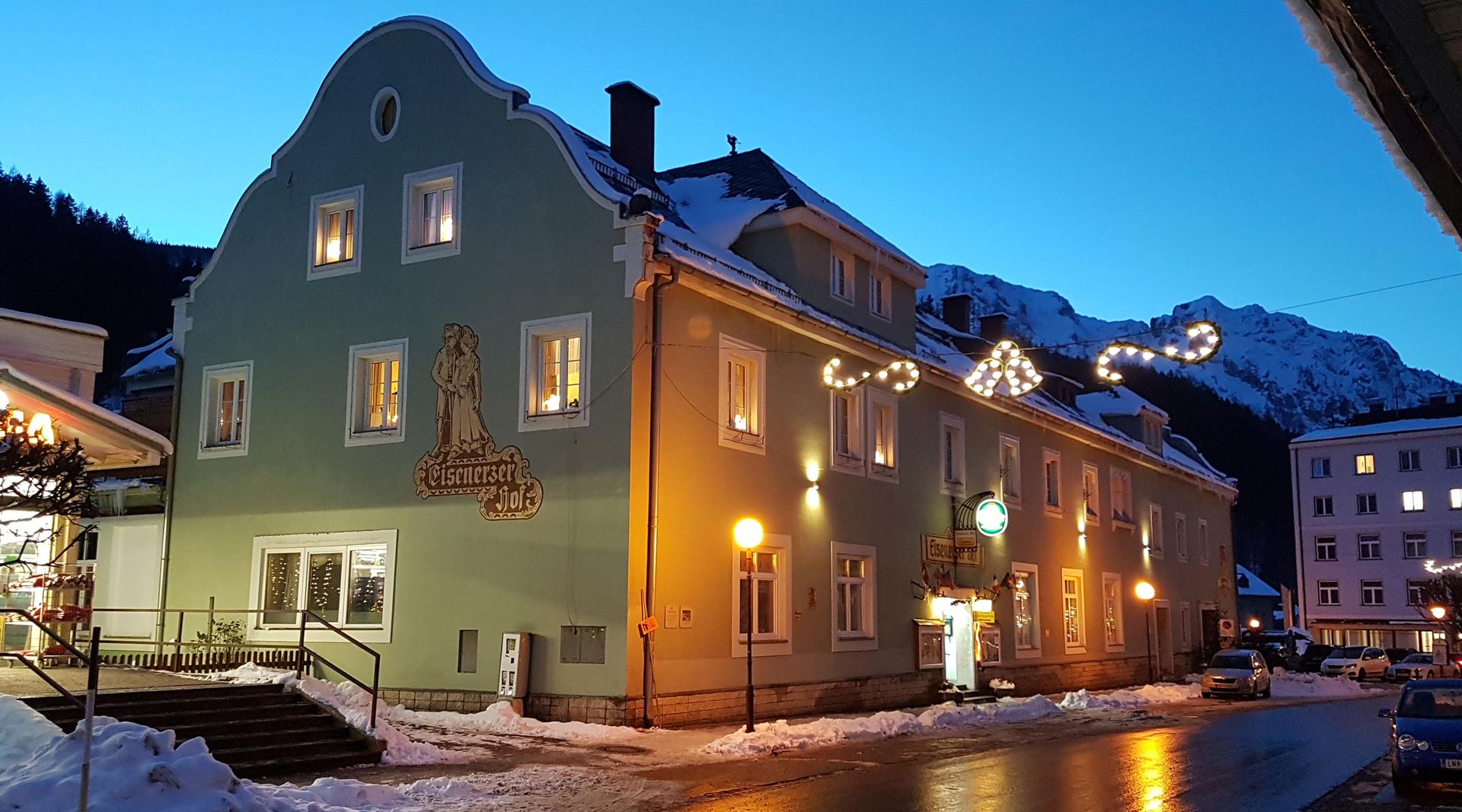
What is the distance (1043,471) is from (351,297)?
21.2m

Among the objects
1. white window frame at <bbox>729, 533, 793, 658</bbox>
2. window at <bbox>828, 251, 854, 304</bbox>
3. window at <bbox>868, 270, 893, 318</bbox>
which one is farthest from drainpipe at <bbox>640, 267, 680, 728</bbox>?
window at <bbox>868, 270, 893, 318</bbox>

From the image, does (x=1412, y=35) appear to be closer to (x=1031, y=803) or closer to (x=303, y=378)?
(x=1031, y=803)

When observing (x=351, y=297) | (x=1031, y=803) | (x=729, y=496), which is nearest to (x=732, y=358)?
(x=729, y=496)

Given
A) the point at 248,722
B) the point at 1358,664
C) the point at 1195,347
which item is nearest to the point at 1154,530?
the point at 1358,664

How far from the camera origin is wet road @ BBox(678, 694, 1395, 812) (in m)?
13.8

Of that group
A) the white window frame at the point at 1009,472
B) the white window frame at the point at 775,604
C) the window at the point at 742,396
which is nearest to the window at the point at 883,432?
the white window frame at the point at 775,604

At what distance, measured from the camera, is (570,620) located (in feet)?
69.9

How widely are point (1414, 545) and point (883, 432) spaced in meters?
56.4

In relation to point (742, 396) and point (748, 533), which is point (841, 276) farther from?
point (748, 533)

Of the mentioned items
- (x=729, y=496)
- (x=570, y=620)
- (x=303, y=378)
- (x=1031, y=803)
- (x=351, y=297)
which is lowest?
(x=1031, y=803)

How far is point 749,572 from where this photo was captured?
23453 millimetres

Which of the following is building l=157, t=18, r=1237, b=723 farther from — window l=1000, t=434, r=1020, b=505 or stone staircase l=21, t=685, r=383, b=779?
window l=1000, t=434, r=1020, b=505

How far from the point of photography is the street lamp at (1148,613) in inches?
1567

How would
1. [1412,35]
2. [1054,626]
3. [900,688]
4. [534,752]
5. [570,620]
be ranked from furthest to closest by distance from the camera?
[1054,626] < [900,688] < [570,620] < [534,752] < [1412,35]
